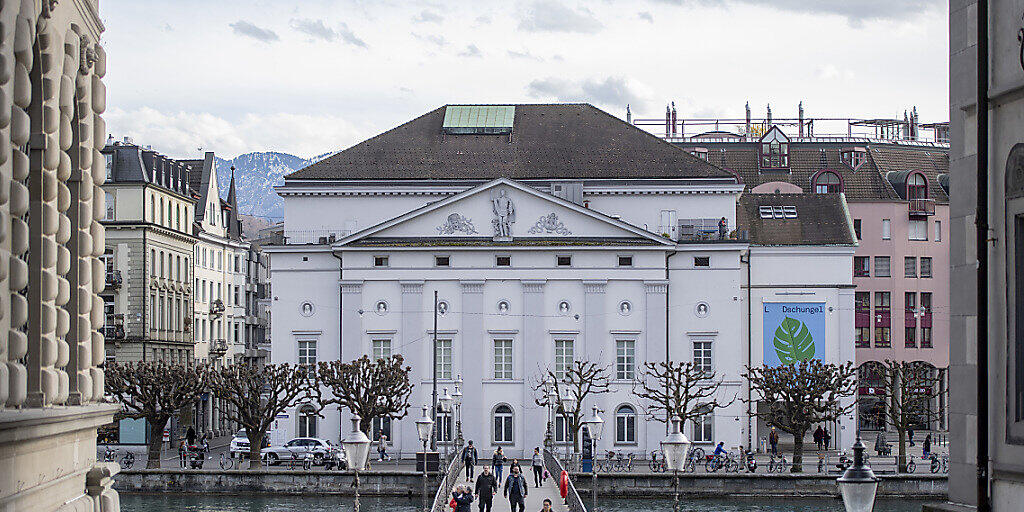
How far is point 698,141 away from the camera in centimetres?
12675

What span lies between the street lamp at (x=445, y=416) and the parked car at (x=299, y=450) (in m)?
5.21

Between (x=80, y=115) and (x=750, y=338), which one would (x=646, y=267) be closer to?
(x=750, y=338)


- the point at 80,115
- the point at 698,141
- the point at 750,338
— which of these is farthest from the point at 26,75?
the point at 698,141

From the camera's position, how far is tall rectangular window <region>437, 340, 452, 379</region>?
85938 millimetres

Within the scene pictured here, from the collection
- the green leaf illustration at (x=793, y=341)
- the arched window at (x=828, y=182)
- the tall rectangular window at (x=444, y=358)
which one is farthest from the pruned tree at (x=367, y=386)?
the arched window at (x=828, y=182)

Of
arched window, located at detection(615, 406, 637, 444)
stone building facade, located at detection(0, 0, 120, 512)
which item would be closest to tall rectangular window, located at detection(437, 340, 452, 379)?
arched window, located at detection(615, 406, 637, 444)

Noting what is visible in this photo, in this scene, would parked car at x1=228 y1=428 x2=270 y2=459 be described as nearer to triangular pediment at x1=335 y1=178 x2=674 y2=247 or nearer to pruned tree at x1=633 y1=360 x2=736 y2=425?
triangular pediment at x1=335 y1=178 x2=674 y2=247

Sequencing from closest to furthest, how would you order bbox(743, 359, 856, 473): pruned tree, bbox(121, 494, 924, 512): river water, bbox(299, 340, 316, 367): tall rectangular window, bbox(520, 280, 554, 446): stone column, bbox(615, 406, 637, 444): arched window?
bbox(121, 494, 924, 512): river water, bbox(743, 359, 856, 473): pruned tree, bbox(615, 406, 637, 444): arched window, bbox(520, 280, 554, 446): stone column, bbox(299, 340, 316, 367): tall rectangular window

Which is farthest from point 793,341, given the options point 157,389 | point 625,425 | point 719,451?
point 157,389

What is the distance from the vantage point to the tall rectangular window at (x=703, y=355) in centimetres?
8581

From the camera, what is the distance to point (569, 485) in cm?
5047

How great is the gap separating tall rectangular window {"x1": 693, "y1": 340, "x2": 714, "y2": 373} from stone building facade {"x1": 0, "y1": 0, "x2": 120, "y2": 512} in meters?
61.3

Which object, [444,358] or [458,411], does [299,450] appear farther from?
[444,358]

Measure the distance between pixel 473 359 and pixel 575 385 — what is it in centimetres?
624
